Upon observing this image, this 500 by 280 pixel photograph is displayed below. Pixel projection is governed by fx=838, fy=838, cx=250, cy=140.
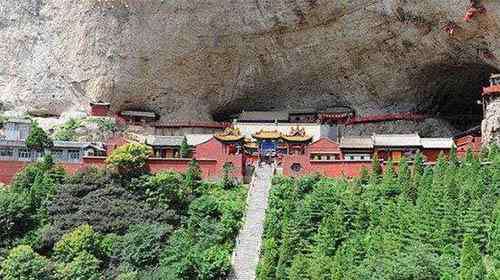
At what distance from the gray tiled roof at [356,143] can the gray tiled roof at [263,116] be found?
17.7ft

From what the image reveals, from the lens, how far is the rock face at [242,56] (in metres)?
32.8

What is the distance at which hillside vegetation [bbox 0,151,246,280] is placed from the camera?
24375mm

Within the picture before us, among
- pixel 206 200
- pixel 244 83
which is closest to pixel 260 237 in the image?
pixel 206 200

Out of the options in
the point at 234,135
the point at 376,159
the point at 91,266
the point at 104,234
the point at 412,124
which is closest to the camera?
the point at 91,266

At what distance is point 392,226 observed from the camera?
914 inches

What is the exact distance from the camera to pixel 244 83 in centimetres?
3688

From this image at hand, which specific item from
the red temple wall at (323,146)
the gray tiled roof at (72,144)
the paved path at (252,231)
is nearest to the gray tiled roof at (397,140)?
the red temple wall at (323,146)

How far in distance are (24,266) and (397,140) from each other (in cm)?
1482

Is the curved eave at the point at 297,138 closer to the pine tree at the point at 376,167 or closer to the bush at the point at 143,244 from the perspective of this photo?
the pine tree at the point at 376,167

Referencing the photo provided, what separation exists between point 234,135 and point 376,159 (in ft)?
21.4

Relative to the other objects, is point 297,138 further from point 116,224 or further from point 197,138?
point 116,224

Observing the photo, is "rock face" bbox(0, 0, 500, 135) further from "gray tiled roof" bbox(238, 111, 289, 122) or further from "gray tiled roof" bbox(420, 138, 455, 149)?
"gray tiled roof" bbox(420, 138, 455, 149)

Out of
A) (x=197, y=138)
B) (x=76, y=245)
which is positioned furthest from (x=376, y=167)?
(x=76, y=245)

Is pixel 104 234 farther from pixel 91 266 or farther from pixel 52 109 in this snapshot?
pixel 52 109
